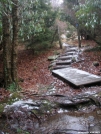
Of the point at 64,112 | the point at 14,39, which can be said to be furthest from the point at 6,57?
the point at 64,112

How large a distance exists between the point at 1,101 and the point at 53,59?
21.7 ft

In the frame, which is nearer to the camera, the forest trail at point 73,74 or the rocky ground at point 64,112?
the rocky ground at point 64,112

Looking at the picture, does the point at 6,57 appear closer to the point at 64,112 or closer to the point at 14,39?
the point at 14,39

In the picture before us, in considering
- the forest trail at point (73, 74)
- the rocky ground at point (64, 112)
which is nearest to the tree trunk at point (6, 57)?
the rocky ground at point (64, 112)

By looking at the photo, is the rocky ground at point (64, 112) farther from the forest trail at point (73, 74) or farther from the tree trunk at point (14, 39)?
the tree trunk at point (14, 39)

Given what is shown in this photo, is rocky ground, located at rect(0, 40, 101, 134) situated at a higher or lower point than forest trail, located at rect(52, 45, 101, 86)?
lower

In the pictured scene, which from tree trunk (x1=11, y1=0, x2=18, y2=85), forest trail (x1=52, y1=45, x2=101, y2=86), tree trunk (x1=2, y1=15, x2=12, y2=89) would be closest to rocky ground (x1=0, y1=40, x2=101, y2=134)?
forest trail (x1=52, y1=45, x2=101, y2=86)

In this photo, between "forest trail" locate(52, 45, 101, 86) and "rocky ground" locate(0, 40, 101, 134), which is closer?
"rocky ground" locate(0, 40, 101, 134)

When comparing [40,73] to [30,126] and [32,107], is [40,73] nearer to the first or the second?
[32,107]

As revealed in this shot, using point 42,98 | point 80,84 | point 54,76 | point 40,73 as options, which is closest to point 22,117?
point 42,98

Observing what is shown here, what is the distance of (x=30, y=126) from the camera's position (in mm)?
3670

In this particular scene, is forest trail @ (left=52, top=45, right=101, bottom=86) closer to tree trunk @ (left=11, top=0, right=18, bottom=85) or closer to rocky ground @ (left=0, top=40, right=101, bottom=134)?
rocky ground @ (left=0, top=40, right=101, bottom=134)

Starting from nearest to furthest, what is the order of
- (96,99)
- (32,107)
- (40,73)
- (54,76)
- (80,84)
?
1. (32,107)
2. (96,99)
3. (80,84)
4. (54,76)
5. (40,73)

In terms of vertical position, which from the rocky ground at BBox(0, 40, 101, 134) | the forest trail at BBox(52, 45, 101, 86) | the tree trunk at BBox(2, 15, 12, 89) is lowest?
the rocky ground at BBox(0, 40, 101, 134)
